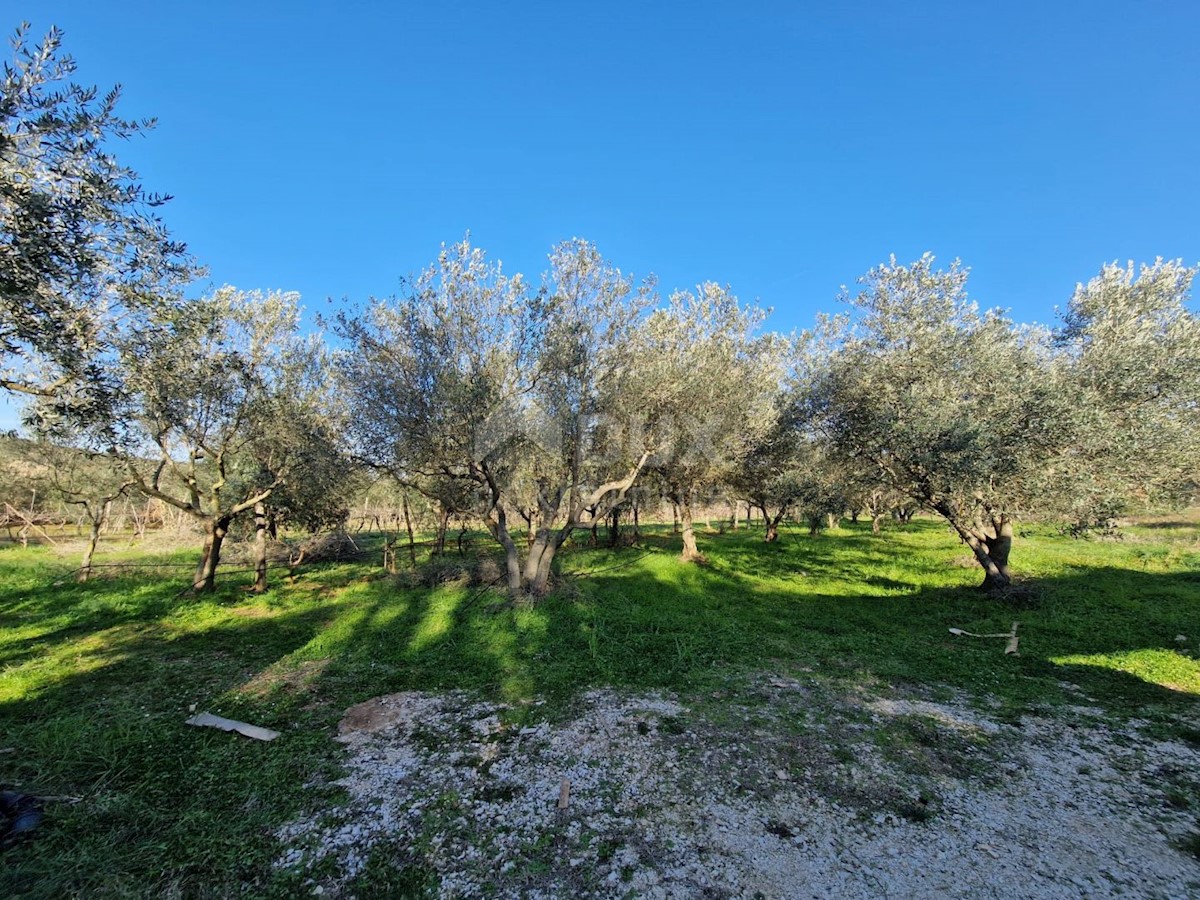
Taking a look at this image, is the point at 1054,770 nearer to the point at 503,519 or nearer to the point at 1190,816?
the point at 1190,816

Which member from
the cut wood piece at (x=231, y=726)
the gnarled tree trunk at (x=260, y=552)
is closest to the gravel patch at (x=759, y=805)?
the cut wood piece at (x=231, y=726)

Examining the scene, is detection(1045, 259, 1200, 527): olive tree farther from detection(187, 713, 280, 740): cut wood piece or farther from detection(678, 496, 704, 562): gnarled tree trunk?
detection(187, 713, 280, 740): cut wood piece

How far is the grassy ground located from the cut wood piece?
15 centimetres

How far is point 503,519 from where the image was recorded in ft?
55.1

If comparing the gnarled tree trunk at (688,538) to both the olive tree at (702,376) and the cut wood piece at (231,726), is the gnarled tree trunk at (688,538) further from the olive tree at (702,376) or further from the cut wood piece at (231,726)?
the cut wood piece at (231,726)

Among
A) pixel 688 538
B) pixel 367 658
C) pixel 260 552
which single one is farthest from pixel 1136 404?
pixel 260 552

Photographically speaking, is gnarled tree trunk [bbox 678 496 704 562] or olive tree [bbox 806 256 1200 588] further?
gnarled tree trunk [bbox 678 496 704 562]

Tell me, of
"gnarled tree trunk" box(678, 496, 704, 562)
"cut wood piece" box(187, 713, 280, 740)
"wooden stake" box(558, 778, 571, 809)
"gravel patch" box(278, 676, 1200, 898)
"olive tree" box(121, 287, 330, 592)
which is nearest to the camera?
"gravel patch" box(278, 676, 1200, 898)

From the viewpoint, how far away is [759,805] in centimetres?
611

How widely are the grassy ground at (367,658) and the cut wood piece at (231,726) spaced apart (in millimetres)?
153

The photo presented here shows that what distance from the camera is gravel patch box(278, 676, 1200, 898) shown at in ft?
16.1

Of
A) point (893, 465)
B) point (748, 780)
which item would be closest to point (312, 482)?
point (748, 780)

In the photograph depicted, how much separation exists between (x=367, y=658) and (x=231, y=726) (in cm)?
383

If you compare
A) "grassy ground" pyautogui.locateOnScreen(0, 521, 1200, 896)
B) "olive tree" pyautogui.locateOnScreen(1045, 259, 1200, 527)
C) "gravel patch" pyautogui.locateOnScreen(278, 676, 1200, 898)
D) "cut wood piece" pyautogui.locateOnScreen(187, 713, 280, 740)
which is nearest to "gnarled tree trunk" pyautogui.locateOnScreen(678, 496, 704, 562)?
"grassy ground" pyautogui.locateOnScreen(0, 521, 1200, 896)
